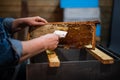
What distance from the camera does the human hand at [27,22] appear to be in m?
1.51

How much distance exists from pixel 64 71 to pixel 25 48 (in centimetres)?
31

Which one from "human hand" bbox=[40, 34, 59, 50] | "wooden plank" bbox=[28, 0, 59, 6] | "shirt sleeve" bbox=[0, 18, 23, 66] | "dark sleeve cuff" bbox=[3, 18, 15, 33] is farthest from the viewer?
"wooden plank" bbox=[28, 0, 59, 6]

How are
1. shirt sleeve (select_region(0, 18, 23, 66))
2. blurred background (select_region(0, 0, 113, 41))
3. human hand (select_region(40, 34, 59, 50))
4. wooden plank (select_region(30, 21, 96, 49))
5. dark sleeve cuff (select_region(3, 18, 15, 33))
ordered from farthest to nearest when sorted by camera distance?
blurred background (select_region(0, 0, 113, 41)), dark sleeve cuff (select_region(3, 18, 15, 33)), wooden plank (select_region(30, 21, 96, 49)), human hand (select_region(40, 34, 59, 50)), shirt sleeve (select_region(0, 18, 23, 66))

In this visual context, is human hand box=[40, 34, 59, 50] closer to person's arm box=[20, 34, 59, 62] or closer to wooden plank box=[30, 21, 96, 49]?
person's arm box=[20, 34, 59, 62]

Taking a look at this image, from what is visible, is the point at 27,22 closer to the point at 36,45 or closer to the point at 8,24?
the point at 8,24

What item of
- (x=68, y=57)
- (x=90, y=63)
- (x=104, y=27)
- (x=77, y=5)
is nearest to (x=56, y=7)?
(x=77, y=5)

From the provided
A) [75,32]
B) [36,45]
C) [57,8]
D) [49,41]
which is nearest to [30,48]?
[36,45]

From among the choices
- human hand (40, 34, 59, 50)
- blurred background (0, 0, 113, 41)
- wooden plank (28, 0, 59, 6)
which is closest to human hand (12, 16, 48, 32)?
human hand (40, 34, 59, 50)

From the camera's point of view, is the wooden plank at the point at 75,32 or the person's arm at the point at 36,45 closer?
the person's arm at the point at 36,45

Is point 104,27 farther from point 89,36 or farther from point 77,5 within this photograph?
point 89,36

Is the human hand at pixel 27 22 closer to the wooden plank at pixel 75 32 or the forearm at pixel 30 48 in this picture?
the wooden plank at pixel 75 32

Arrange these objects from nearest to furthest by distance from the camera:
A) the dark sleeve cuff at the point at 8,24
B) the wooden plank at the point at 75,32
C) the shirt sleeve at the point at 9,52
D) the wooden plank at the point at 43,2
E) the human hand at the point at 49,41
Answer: the shirt sleeve at the point at 9,52
the human hand at the point at 49,41
the wooden plank at the point at 75,32
the dark sleeve cuff at the point at 8,24
the wooden plank at the point at 43,2

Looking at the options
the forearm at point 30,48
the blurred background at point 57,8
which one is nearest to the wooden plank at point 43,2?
the blurred background at point 57,8

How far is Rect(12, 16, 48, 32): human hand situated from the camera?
4.95ft
